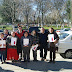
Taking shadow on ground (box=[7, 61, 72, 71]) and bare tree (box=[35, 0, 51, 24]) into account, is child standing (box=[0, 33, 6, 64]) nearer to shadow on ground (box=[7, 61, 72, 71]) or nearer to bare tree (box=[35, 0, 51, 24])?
shadow on ground (box=[7, 61, 72, 71])

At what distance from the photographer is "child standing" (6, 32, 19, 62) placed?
6.41 meters

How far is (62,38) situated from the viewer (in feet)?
24.7

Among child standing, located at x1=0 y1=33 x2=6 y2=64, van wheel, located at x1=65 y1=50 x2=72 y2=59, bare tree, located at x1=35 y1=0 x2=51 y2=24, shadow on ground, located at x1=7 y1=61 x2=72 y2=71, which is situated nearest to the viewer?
shadow on ground, located at x1=7 y1=61 x2=72 y2=71

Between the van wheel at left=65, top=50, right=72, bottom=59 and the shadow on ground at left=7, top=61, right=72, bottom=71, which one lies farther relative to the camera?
the van wheel at left=65, top=50, right=72, bottom=59

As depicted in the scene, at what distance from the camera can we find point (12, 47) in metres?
6.52

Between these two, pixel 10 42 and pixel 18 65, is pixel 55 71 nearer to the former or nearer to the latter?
pixel 18 65

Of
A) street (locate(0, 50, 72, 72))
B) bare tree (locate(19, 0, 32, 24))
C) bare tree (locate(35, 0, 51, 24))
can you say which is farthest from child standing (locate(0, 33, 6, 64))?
bare tree (locate(35, 0, 51, 24))

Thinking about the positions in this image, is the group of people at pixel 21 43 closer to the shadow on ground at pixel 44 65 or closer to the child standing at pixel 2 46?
the child standing at pixel 2 46

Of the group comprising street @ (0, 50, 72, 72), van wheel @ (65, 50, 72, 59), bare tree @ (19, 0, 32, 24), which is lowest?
street @ (0, 50, 72, 72)

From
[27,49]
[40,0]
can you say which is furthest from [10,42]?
[40,0]

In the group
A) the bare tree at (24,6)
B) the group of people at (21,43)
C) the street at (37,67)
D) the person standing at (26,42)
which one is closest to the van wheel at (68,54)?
the street at (37,67)

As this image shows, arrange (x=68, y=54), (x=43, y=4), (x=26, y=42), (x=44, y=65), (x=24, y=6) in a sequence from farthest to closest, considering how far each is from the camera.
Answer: (x=43, y=4) < (x=24, y=6) < (x=68, y=54) < (x=26, y=42) < (x=44, y=65)

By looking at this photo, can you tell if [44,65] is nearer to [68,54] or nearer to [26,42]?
[26,42]

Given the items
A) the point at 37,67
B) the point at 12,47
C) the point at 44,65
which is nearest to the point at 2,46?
the point at 12,47
